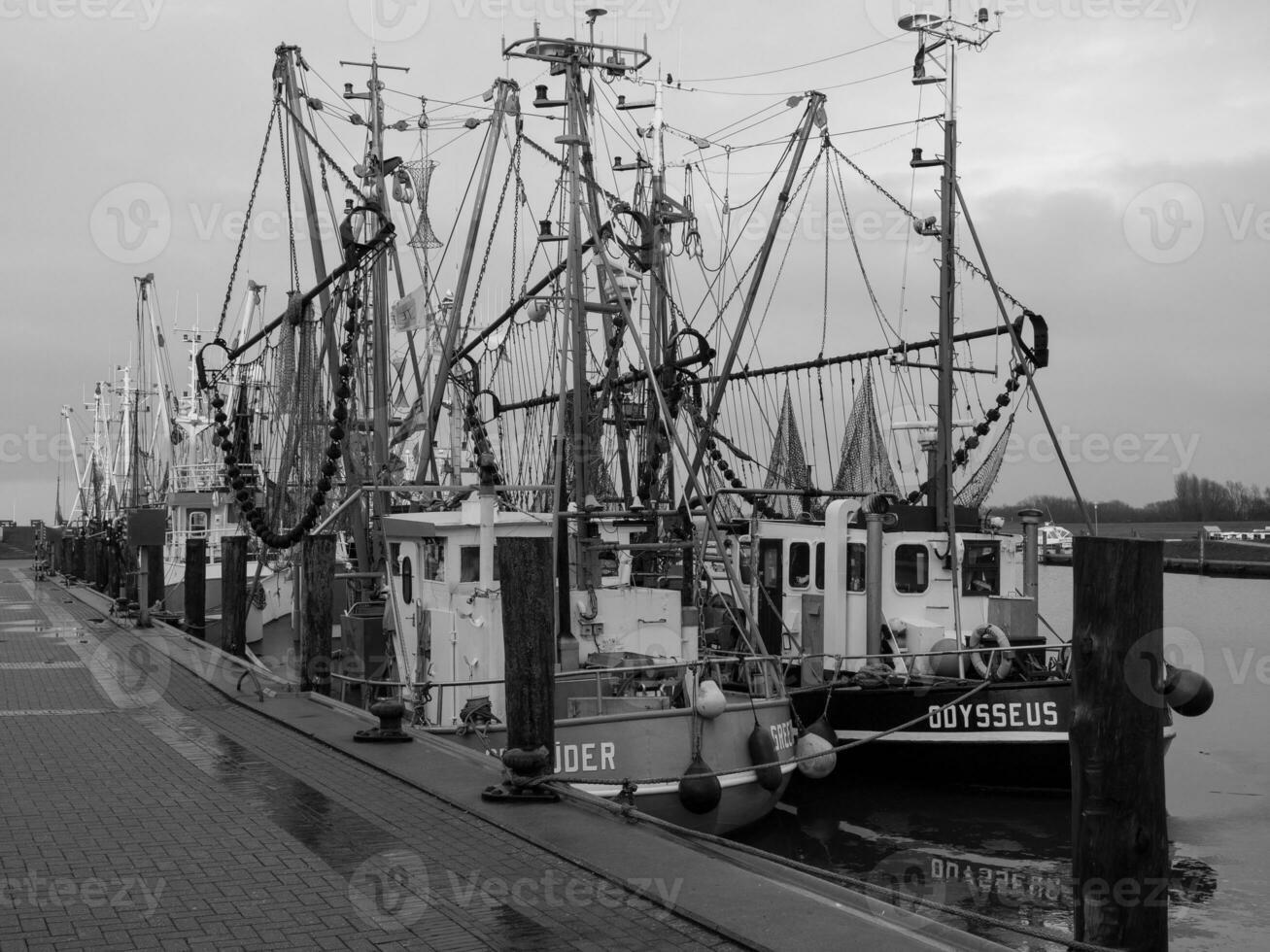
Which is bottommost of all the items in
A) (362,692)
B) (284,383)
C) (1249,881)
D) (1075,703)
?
(1249,881)

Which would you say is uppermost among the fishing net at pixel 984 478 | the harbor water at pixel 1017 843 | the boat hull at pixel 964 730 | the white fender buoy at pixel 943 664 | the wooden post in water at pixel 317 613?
the fishing net at pixel 984 478

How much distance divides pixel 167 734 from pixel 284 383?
9.11m

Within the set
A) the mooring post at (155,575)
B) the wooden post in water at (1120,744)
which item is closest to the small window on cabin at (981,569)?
the wooden post in water at (1120,744)

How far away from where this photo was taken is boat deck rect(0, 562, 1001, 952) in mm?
7246

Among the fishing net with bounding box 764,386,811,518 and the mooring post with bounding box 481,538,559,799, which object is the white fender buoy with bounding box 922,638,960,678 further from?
the mooring post with bounding box 481,538,559,799

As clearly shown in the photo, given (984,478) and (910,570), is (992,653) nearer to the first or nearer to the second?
(910,570)

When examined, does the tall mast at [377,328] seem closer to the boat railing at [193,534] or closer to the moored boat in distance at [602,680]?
the moored boat in distance at [602,680]

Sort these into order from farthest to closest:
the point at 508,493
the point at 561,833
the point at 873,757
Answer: the point at 508,493 < the point at 873,757 < the point at 561,833

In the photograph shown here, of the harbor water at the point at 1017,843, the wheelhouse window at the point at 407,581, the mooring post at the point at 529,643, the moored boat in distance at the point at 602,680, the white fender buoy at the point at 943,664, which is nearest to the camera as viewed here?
the mooring post at the point at 529,643

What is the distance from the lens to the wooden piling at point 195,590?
29.8 m

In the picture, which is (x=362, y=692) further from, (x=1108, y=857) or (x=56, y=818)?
(x=1108, y=857)

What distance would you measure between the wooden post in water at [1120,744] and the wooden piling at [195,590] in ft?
82.3

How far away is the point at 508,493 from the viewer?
24.2m

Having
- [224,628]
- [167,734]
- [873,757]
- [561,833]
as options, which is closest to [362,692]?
[224,628]
